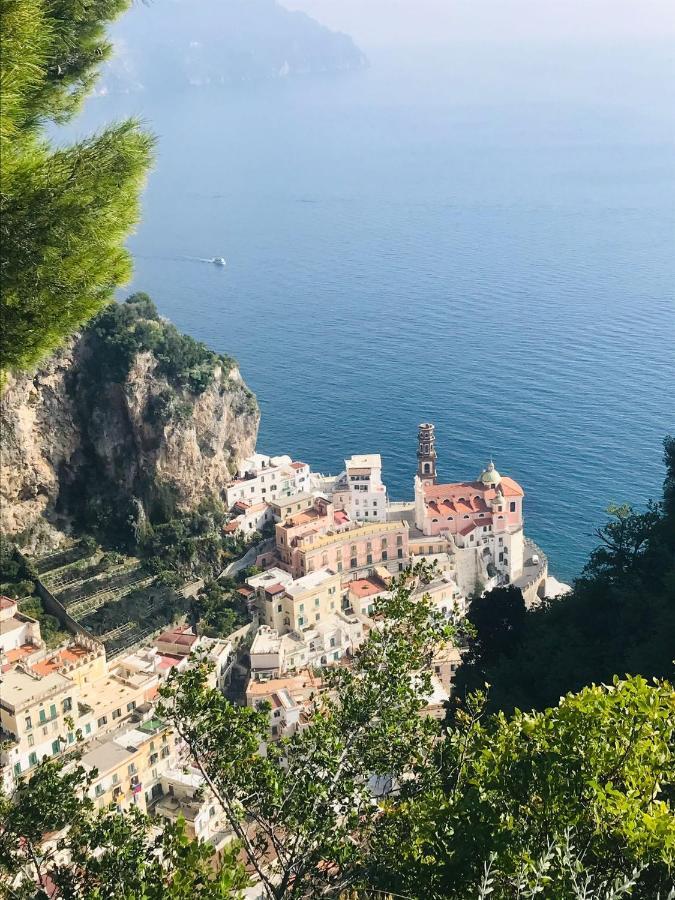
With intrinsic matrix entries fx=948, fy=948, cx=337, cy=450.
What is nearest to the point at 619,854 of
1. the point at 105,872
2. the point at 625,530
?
the point at 105,872

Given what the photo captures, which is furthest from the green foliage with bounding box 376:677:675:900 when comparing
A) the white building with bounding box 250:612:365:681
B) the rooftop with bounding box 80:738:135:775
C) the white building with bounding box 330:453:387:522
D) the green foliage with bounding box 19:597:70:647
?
the white building with bounding box 330:453:387:522

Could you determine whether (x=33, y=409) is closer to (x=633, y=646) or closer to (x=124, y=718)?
(x=124, y=718)

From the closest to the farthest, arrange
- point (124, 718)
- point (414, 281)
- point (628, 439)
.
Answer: point (124, 718), point (628, 439), point (414, 281)

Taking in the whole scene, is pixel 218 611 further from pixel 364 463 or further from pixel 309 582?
pixel 364 463

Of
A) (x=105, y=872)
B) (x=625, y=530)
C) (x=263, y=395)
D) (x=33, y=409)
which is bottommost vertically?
(x=263, y=395)

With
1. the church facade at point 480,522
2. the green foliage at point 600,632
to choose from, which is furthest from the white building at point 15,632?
the church facade at point 480,522
